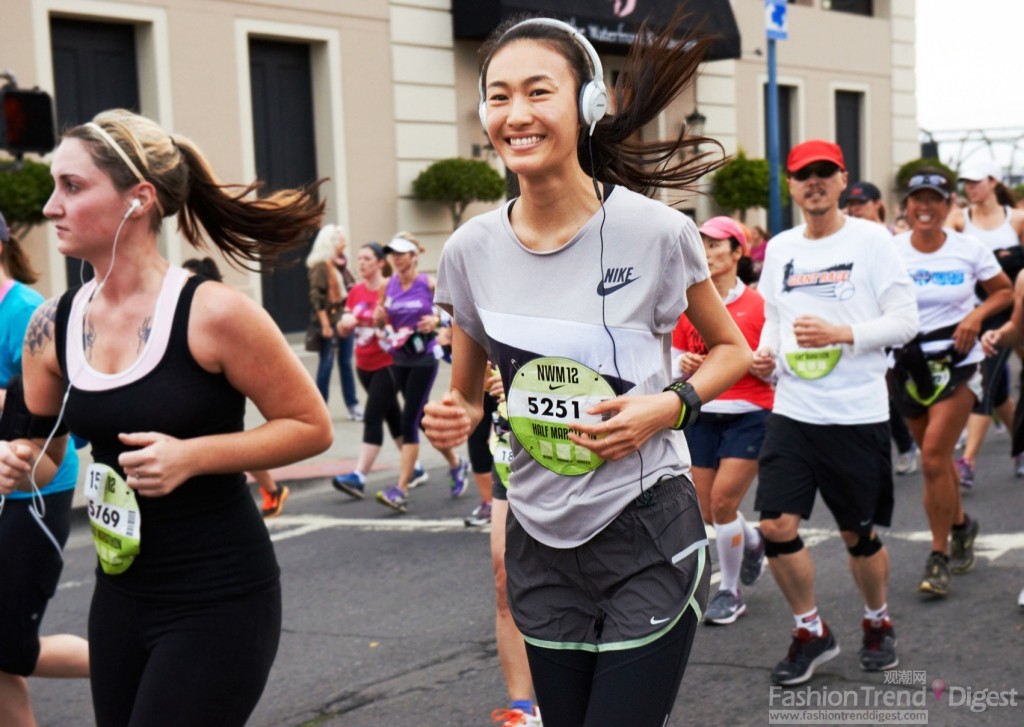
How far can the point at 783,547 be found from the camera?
5.02 metres

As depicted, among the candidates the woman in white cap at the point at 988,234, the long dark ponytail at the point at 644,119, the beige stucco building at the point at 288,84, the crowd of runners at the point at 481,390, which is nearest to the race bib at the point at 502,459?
the crowd of runners at the point at 481,390

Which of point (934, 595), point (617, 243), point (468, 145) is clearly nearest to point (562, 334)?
point (617, 243)

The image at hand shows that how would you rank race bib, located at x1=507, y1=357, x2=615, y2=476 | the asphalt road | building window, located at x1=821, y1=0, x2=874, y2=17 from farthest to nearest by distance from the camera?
building window, located at x1=821, y1=0, x2=874, y2=17 < the asphalt road < race bib, located at x1=507, y1=357, x2=615, y2=476

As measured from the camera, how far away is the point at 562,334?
2.78 meters

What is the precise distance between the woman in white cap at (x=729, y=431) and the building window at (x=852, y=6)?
22.0 meters

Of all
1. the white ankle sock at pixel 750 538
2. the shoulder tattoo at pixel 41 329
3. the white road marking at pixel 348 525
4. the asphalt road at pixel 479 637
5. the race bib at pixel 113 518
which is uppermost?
the shoulder tattoo at pixel 41 329

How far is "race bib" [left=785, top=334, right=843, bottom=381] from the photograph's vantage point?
5082mm

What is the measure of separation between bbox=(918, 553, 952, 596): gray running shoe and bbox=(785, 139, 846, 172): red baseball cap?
6.67 feet

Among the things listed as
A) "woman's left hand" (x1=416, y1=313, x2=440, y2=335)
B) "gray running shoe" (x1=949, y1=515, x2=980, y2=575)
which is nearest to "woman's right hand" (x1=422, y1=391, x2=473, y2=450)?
"gray running shoe" (x1=949, y1=515, x2=980, y2=575)

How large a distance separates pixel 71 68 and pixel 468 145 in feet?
19.0

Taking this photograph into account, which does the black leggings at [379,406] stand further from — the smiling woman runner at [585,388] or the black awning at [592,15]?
the black awning at [592,15]

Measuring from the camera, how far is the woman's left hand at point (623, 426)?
2633mm

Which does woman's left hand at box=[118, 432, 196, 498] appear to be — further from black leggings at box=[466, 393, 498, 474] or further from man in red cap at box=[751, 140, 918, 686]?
black leggings at box=[466, 393, 498, 474]

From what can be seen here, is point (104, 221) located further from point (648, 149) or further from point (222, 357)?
point (648, 149)
